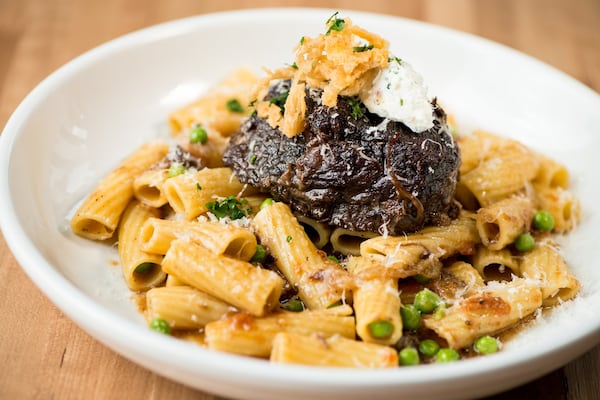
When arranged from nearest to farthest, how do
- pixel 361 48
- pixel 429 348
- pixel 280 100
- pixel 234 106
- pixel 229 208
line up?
pixel 429 348 < pixel 361 48 < pixel 229 208 < pixel 280 100 < pixel 234 106

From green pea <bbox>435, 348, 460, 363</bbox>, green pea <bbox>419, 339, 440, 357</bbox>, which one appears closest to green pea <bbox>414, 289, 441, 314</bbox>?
green pea <bbox>419, 339, 440, 357</bbox>

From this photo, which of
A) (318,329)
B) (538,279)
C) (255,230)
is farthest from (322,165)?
(538,279)

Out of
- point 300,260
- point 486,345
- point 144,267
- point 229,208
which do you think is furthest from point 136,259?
point 486,345

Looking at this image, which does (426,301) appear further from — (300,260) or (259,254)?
(259,254)

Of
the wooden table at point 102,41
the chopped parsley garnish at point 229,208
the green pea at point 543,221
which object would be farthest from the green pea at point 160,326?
the green pea at point 543,221

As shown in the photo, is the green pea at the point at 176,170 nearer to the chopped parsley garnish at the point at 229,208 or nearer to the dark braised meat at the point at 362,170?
the chopped parsley garnish at the point at 229,208

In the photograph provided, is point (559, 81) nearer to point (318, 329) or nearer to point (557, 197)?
point (557, 197)
